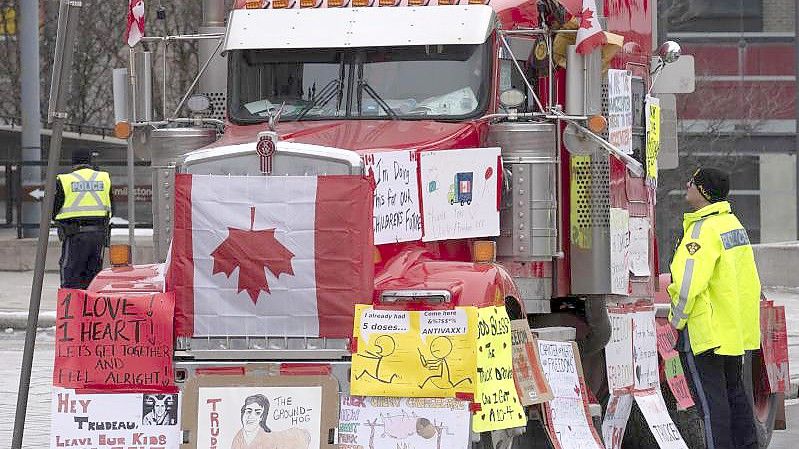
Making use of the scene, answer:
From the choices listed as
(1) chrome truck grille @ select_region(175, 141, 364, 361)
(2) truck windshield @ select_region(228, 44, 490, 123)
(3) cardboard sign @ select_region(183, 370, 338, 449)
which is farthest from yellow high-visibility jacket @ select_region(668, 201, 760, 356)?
(3) cardboard sign @ select_region(183, 370, 338, 449)

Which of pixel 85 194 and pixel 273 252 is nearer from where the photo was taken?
pixel 273 252

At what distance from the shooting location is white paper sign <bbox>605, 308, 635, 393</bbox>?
10648mm

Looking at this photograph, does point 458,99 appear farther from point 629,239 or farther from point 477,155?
point 629,239

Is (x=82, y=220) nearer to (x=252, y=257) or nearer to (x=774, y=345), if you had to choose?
(x=774, y=345)

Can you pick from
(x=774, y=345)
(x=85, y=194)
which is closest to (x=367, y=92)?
(x=774, y=345)

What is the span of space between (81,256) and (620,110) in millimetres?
8723

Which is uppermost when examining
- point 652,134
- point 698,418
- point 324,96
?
point 324,96

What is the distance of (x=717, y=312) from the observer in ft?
33.6

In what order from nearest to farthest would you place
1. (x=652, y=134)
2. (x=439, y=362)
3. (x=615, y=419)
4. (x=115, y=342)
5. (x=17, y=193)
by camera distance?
(x=439, y=362) < (x=115, y=342) < (x=615, y=419) < (x=652, y=134) < (x=17, y=193)

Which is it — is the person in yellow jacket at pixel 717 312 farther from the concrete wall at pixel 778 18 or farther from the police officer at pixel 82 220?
the concrete wall at pixel 778 18

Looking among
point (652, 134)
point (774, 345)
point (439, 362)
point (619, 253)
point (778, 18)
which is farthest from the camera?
point (778, 18)

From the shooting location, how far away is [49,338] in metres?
18.6

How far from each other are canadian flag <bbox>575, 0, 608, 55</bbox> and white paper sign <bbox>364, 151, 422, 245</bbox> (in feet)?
3.97

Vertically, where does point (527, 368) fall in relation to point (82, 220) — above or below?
below
